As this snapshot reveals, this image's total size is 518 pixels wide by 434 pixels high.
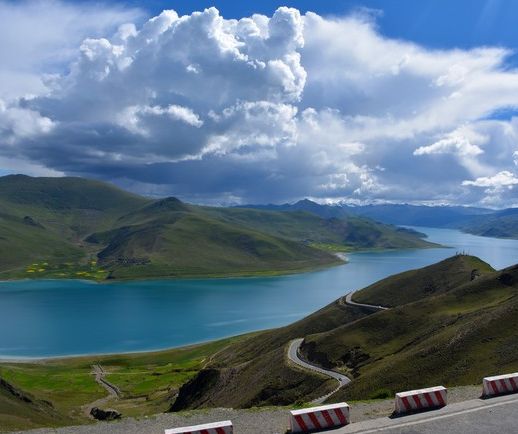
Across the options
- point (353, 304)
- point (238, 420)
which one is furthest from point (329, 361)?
point (238, 420)

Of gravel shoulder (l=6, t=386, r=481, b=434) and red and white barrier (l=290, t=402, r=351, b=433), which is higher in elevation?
red and white barrier (l=290, t=402, r=351, b=433)

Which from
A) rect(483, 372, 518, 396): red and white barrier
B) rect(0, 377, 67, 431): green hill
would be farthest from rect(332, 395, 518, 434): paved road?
Result: rect(0, 377, 67, 431): green hill

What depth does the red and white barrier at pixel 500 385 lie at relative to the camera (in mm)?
29328

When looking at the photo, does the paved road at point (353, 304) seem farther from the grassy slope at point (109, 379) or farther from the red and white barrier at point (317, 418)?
the red and white barrier at point (317, 418)

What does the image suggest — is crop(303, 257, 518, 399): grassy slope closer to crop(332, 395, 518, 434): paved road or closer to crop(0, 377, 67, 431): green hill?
crop(332, 395, 518, 434): paved road

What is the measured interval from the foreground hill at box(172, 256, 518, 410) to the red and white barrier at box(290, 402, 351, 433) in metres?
15.6

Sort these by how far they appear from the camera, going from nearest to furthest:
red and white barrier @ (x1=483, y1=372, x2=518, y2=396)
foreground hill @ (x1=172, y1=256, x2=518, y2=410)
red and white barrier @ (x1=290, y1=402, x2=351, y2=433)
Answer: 1. red and white barrier @ (x1=290, y1=402, x2=351, y2=433)
2. red and white barrier @ (x1=483, y1=372, x2=518, y2=396)
3. foreground hill @ (x1=172, y1=256, x2=518, y2=410)

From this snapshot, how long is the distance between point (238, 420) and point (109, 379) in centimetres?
11469

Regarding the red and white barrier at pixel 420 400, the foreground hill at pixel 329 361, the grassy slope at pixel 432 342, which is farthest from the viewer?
the foreground hill at pixel 329 361

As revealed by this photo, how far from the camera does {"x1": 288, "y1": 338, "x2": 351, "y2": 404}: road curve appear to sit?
73.6 metres

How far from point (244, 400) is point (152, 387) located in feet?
162

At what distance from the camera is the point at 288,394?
7856cm

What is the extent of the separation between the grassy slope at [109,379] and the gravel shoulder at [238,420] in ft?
153

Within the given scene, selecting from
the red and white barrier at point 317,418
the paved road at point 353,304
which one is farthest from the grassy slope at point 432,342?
the paved road at point 353,304
